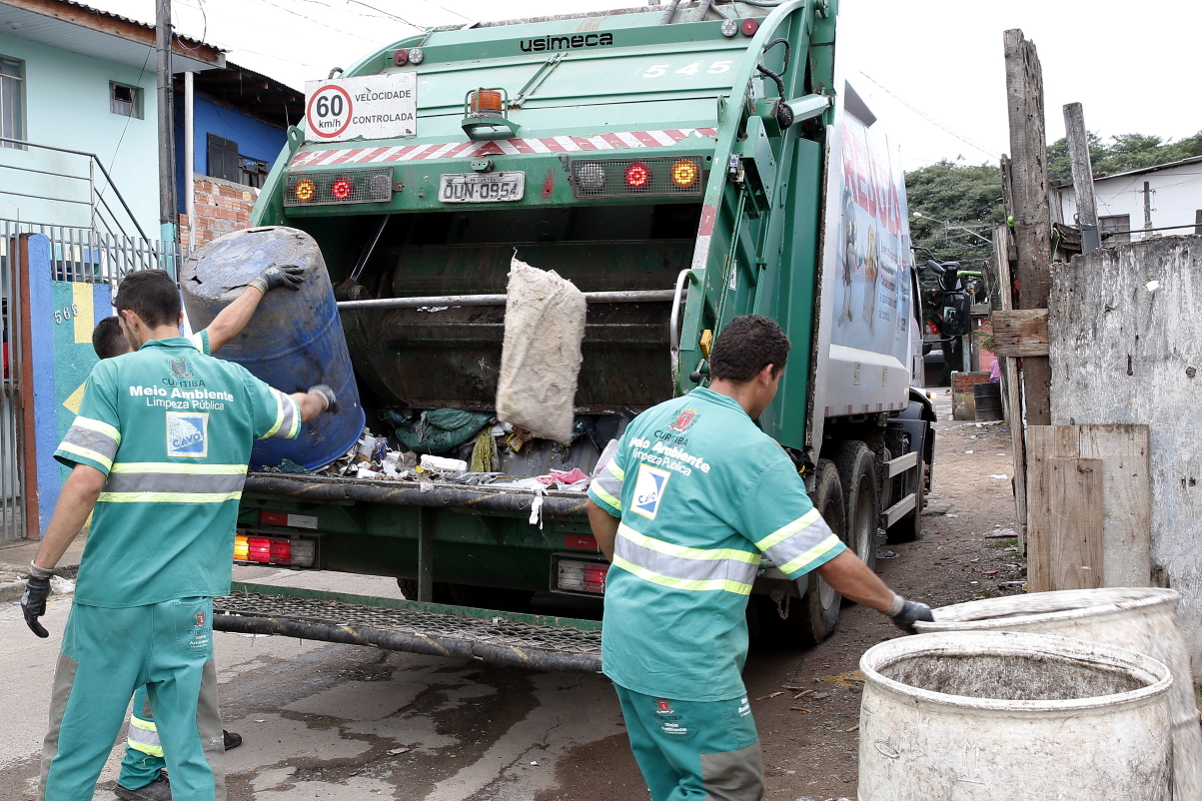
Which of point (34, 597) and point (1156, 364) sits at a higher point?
point (1156, 364)

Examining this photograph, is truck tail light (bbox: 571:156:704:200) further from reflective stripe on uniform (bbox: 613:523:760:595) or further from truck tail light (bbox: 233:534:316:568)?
reflective stripe on uniform (bbox: 613:523:760:595)

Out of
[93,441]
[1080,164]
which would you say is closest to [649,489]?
[93,441]

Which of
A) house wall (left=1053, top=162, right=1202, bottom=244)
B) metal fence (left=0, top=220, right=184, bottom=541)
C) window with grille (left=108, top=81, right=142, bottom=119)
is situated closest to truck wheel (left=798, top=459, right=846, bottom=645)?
metal fence (left=0, top=220, right=184, bottom=541)

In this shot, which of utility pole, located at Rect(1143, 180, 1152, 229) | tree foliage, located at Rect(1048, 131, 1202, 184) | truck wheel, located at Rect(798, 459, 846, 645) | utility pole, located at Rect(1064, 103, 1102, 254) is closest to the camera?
truck wheel, located at Rect(798, 459, 846, 645)

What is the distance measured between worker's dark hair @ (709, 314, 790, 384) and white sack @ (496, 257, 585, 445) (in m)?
1.45

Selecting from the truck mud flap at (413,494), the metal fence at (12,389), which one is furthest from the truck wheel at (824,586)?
the metal fence at (12,389)

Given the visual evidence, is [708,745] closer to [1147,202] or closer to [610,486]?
[610,486]

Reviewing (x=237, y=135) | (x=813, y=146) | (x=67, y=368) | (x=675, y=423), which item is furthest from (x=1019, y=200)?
(x=237, y=135)

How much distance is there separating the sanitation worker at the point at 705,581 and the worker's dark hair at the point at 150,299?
1.45 metres

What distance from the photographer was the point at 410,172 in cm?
438

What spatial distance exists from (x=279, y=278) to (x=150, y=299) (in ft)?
2.47

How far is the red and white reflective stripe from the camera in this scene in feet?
13.5

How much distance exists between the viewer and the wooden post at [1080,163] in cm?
564

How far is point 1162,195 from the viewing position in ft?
67.7
